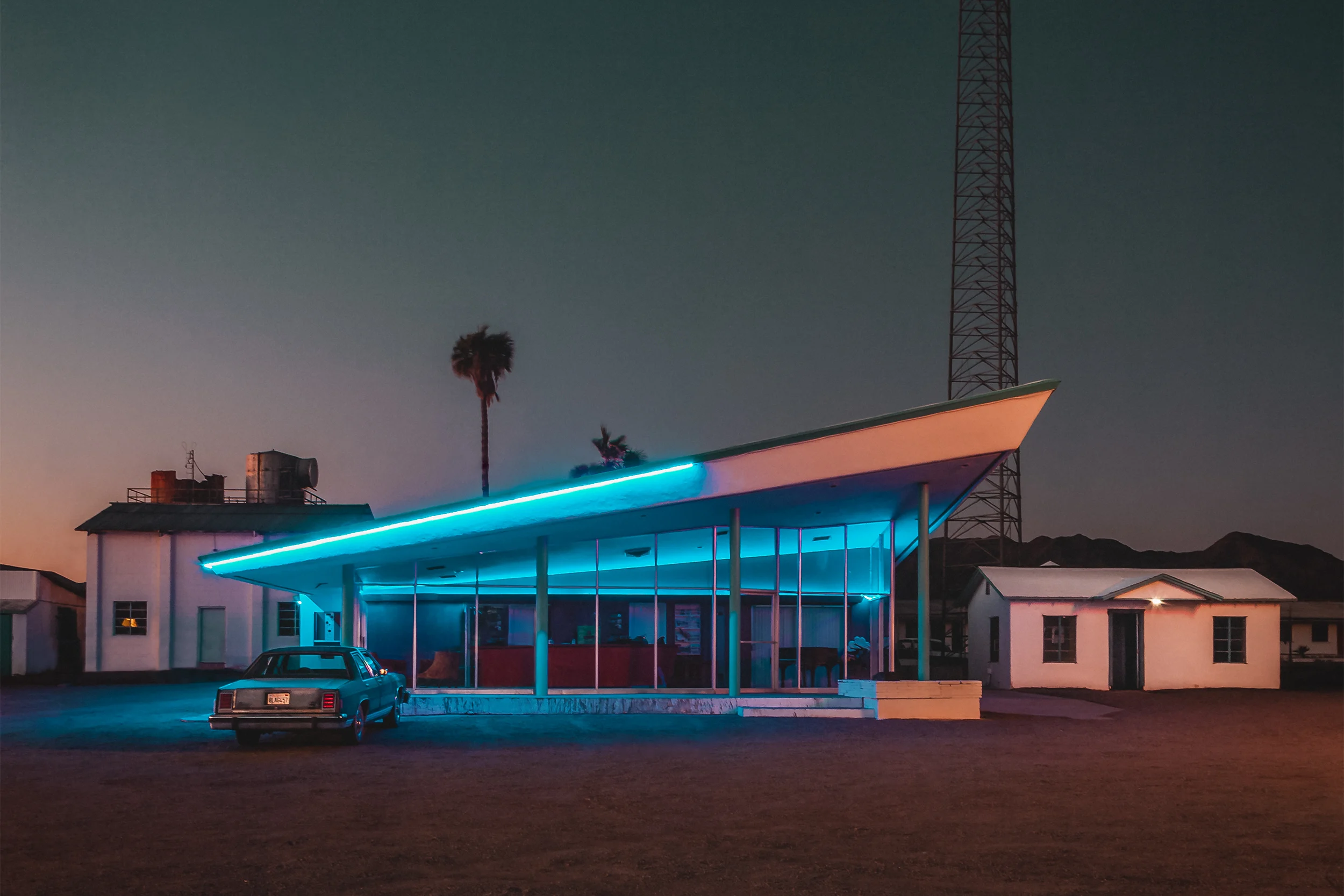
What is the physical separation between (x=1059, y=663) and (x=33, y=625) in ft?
105

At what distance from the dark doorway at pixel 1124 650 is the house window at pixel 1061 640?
1040 millimetres

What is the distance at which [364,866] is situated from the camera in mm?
7855

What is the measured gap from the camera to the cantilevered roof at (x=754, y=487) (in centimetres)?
1867

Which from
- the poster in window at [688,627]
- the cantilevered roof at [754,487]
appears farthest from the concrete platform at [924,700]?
the poster in window at [688,627]

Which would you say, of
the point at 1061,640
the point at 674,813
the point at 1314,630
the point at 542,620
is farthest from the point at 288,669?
the point at 1314,630

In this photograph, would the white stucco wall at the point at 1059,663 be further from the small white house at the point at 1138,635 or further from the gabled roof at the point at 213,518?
the gabled roof at the point at 213,518

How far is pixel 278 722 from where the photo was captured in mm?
14852

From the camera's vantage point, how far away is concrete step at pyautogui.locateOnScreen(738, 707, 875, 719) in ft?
65.2

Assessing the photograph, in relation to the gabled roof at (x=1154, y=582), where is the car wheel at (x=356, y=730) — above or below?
below

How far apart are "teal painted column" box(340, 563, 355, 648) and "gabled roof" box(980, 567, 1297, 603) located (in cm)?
1705

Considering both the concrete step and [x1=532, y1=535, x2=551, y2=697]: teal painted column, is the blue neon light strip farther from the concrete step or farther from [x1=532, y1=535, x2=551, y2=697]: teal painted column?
the concrete step

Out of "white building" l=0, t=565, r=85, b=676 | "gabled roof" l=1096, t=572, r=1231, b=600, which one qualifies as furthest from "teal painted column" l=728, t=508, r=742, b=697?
"white building" l=0, t=565, r=85, b=676

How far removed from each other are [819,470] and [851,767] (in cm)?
653

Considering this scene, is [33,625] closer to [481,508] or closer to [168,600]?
[168,600]
